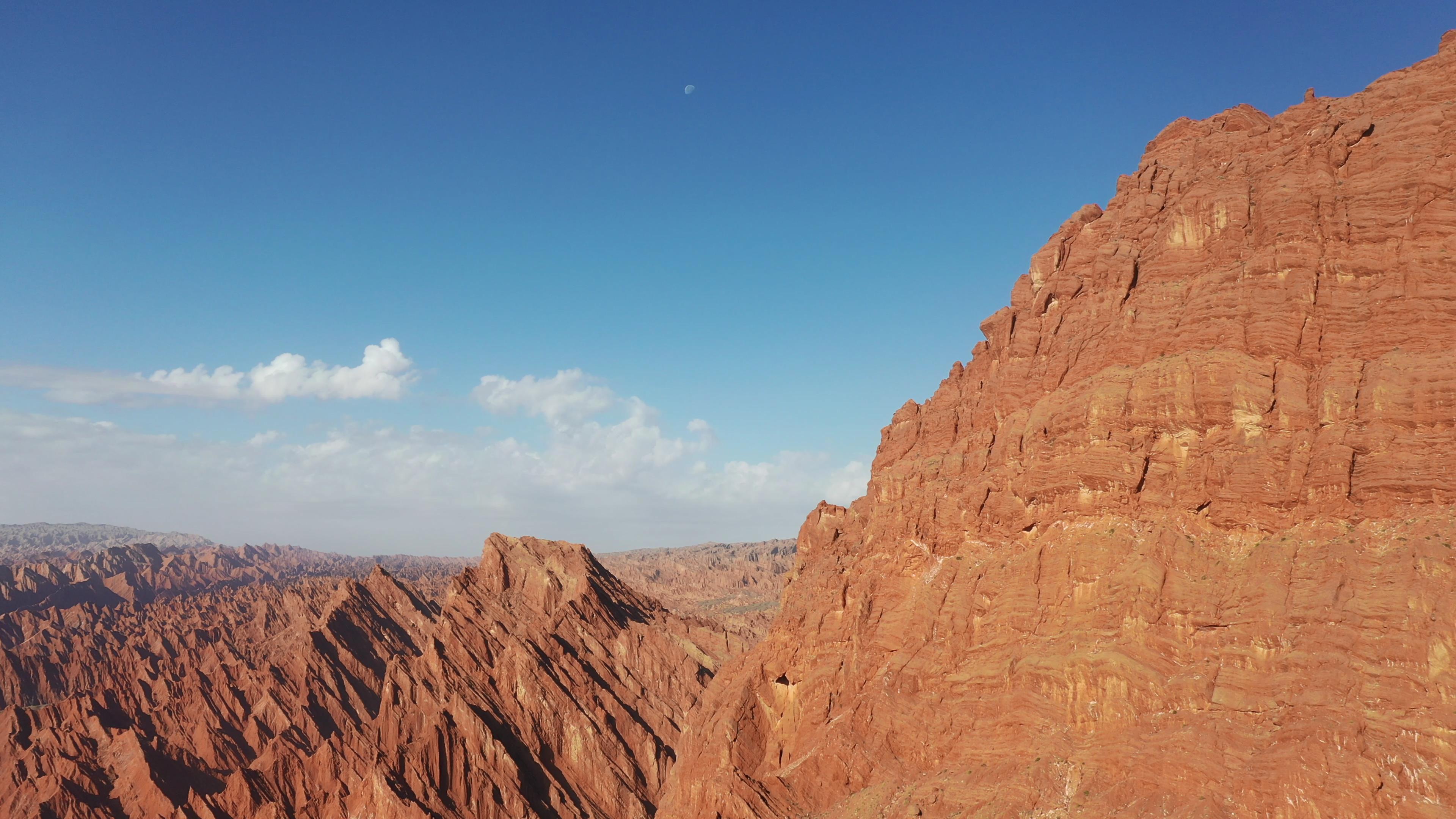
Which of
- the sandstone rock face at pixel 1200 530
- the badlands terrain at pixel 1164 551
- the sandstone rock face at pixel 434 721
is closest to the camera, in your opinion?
the sandstone rock face at pixel 1200 530

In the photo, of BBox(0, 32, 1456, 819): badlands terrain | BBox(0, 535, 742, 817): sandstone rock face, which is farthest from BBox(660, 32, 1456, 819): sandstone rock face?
BBox(0, 535, 742, 817): sandstone rock face

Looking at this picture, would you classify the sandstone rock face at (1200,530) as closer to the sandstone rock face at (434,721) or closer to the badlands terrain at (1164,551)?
the badlands terrain at (1164,551)

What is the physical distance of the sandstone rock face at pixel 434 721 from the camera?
9888 centimetres

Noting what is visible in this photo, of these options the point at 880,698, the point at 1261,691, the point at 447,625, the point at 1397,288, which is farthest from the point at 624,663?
the point at 1397,288

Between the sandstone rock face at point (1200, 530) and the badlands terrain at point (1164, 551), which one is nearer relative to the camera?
the sandstone rock face at point (1200, 530)

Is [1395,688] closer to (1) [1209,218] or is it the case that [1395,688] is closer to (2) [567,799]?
(1) [1209,218]

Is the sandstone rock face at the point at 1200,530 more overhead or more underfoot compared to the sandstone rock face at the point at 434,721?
more overhead

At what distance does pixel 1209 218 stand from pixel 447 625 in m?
110

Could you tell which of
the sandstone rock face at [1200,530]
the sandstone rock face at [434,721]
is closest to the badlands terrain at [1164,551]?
the sandstone rock face at [1200,530]

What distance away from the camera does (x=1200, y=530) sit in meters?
56.0

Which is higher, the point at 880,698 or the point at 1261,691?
the point at 1261,691

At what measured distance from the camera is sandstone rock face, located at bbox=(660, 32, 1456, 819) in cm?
4641

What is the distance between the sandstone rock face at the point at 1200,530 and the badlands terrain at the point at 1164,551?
0.18m

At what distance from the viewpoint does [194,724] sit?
142500 millimetres
